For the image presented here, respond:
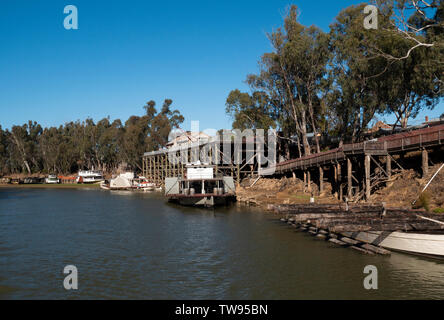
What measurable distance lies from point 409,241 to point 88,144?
126 m

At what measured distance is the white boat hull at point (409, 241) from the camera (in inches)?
759

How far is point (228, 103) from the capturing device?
76438 millimetres

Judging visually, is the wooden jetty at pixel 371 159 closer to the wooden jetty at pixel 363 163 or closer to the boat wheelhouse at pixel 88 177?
the wooden jetty at pixel 363 163

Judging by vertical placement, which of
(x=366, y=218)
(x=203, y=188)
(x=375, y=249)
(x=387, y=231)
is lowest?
(x=375, y=249)

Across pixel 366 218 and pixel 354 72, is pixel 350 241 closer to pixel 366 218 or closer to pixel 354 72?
pixel 366 218

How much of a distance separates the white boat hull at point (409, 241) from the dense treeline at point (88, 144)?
321 feet

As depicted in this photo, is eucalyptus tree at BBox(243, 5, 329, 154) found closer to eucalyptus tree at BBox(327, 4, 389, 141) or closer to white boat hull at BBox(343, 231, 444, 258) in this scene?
eucalyptus tree at BBox(327, 4, 389, 141)

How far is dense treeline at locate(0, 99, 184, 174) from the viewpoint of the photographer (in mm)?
119250

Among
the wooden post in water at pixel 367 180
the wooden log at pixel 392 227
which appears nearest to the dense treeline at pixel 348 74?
the wooden post in water at pixel 367 180

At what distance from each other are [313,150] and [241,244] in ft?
153

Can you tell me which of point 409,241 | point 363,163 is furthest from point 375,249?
point 363,163

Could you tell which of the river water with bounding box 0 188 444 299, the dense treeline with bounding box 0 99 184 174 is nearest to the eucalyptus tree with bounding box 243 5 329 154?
Answer: the river water with bounding box 0 188 444 299

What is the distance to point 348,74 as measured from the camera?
167 ft

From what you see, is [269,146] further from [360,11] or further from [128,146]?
[128,146]
